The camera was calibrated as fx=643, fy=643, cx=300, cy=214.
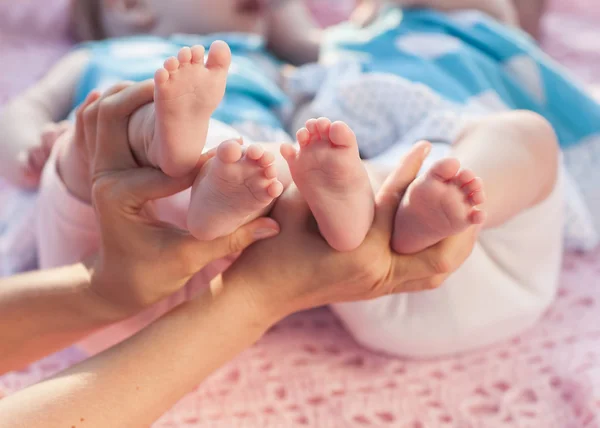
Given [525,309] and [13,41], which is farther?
[13,41]

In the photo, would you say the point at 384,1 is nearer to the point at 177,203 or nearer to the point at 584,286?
the point at 584,286

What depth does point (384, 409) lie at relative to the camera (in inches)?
31.8

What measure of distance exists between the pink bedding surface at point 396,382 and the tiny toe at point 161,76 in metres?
0.44

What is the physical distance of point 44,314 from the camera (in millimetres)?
641

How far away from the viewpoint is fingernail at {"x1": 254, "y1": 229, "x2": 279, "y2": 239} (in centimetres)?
63

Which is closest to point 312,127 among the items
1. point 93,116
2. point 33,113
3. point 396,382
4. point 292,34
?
point 93,116

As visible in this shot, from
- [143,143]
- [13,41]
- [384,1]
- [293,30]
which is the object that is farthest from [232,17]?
[143,143]

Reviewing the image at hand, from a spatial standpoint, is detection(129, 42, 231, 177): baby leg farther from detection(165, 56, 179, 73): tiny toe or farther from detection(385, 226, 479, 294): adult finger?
detection(385, 226, 479, 294): adult finger

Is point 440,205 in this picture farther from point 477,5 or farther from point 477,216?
point 477,5

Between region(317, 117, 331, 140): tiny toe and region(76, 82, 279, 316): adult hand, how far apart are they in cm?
13

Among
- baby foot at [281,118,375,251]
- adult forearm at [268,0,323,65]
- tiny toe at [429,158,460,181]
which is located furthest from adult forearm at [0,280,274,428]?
adult forearm at [268,0,323,65]

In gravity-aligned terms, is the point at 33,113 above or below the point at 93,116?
below

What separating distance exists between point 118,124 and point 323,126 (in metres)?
0.22

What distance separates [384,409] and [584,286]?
1.37 feet
